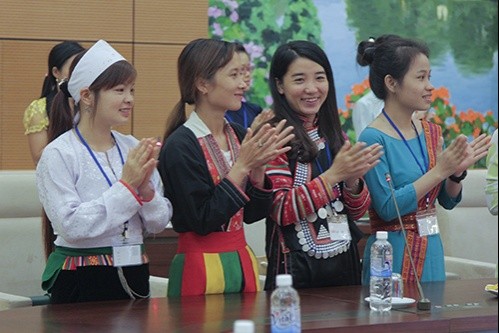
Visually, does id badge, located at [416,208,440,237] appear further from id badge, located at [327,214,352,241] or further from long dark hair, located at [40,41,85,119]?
long dark hair, located at [40,41,85,119]

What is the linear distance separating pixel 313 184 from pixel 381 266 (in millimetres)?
455

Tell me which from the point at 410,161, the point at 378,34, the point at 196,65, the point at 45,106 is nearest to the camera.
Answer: the point at 196,65

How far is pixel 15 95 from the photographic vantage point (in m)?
5.98

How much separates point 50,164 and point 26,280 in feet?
4.05

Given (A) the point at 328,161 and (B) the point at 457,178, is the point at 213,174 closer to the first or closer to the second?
(A) the point at 328,161

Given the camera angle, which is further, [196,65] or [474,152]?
[474,152]

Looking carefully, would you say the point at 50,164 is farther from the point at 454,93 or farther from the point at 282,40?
the point at 454,93

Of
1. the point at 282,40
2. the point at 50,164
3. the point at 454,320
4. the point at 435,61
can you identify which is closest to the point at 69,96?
the point at 50,164

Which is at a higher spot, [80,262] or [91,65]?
[91,65]

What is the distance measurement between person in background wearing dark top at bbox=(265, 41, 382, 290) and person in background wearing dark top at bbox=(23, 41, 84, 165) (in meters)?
1.64

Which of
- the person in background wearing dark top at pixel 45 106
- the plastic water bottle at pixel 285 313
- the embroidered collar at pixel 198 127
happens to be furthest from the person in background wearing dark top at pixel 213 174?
the person in background wearing dark top at pixel 45 106

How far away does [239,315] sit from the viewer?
2.89 meters

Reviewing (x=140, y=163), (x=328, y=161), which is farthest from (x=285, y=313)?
(x=328, y=161)

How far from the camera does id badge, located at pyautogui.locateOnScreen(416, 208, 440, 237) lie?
146 inches
